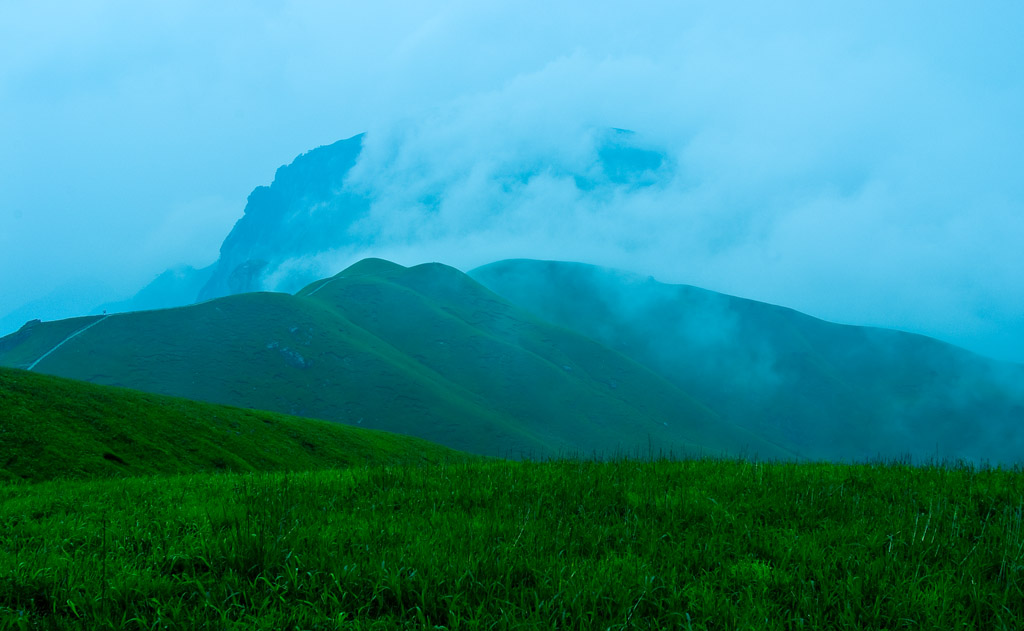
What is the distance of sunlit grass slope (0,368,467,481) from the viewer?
3231 centimetres

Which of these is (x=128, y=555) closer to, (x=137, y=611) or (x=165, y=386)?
(x=137, y=611)

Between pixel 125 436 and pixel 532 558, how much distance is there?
45.9m

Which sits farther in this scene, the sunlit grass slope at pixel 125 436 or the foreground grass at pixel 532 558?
the sunlit grass slope at pixel 125 436

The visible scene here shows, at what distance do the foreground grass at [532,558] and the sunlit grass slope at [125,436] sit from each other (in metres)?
9.69

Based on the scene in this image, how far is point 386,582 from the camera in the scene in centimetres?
559

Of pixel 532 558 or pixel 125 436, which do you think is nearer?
pixel 532 558

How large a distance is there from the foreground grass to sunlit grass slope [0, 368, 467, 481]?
969 cm

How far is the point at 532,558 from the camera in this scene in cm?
600

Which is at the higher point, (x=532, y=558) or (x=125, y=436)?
(x=532, y=558)

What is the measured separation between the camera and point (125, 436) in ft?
140

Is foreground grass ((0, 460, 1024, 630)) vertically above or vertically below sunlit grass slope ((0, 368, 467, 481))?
above

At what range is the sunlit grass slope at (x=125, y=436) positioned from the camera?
32.3 m

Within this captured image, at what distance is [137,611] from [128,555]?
5.28ft

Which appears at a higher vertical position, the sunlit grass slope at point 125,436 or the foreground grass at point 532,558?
the foreground grass at point 532,558
